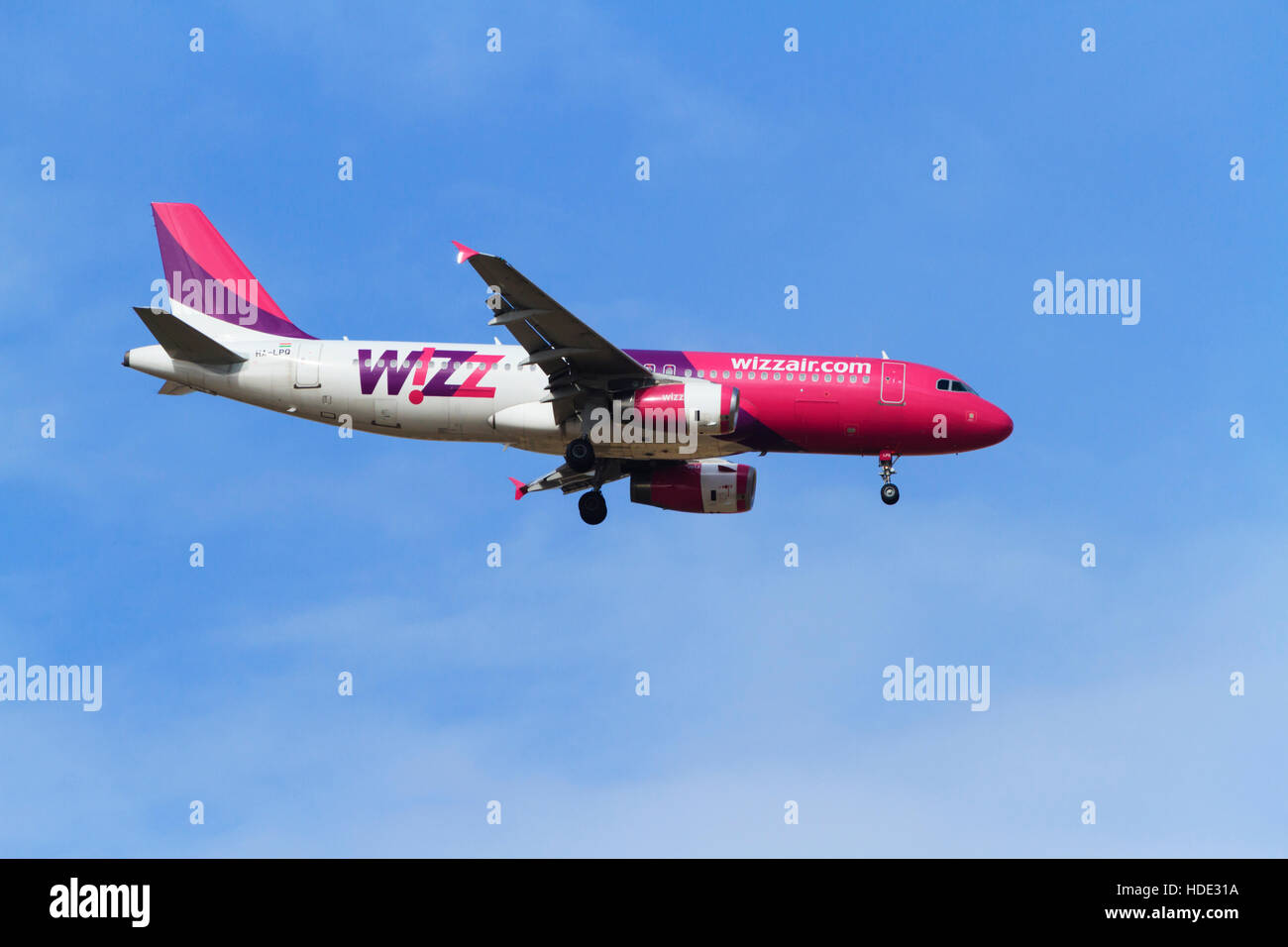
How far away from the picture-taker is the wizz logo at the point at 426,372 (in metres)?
41.9

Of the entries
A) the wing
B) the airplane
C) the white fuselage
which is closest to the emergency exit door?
the airplane

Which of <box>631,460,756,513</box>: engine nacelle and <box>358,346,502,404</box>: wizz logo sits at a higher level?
<box>358,346,502,404</box>: wizz logo

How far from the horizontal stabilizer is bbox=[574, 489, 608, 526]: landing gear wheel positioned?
10.4 meters

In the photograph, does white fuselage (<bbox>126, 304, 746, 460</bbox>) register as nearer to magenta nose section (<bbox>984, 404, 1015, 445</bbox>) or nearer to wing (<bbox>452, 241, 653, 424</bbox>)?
wing (<bbox>452, 241, 653, 424</bbox>)

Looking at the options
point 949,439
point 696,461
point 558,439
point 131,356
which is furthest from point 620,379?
point 131,356

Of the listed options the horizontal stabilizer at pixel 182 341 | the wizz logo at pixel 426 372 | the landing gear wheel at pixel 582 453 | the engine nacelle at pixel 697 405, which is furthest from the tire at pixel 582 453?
the horizontal stabilizer at pixel 182 341

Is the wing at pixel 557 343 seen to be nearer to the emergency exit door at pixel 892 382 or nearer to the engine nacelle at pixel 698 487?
the engine nacelle at pixel 698 487

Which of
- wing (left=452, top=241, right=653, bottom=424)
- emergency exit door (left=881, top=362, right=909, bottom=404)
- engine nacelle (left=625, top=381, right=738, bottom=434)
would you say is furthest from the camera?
emergency exit door (left=881, top=362, right=909, bottom=404)

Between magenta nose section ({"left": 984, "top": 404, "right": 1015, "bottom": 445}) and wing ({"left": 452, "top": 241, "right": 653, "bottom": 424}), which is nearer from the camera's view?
wing ({"left": 452, "top": 241, "right": 653, "bottom": 424})

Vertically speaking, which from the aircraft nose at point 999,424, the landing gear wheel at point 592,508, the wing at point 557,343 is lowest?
the landing gear wheel at point 592,508

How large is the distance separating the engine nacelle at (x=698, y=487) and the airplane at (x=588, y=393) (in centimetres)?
198

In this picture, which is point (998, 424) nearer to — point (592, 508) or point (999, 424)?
point (999, 424)

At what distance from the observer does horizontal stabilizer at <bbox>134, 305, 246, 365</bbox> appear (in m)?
41.3

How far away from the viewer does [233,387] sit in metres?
42.9
